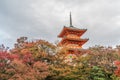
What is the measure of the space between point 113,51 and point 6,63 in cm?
1018

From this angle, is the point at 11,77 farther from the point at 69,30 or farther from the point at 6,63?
the point at 69,30

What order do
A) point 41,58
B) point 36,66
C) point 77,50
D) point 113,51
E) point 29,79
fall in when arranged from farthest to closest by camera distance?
point 77,50 → point 113,51 → point 41,58 → point 36,66 → point 29,79

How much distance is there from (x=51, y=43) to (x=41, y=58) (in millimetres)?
1754

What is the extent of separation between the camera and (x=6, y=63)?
71.9 ft

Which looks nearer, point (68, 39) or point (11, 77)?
point (11, 77)

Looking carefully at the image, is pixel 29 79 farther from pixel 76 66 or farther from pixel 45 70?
pixel 76 66

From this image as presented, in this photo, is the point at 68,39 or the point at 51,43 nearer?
the point at 51,43

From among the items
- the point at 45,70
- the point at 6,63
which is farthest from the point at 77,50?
the point at 6,63

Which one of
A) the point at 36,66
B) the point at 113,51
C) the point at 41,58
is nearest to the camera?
the point at 36,66

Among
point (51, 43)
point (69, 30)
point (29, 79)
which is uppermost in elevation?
point (69, 30)

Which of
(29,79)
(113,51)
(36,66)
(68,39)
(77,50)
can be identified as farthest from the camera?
(68,39)

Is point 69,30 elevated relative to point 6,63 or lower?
elevated

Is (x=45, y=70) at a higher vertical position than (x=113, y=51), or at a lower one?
lower

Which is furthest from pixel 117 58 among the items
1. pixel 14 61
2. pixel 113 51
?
pixel 14 61
